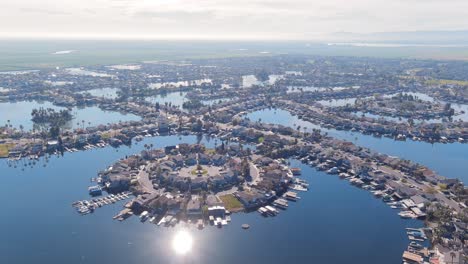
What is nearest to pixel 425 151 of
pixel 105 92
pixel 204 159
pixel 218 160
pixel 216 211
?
pixel 218 160

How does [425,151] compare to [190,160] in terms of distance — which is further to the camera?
[425,151]

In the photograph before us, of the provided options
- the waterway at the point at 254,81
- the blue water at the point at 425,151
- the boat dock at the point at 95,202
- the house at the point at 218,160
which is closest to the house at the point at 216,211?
the boat dock at the point at 95,202

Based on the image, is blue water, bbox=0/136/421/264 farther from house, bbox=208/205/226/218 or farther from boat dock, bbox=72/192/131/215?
house, bbox=208/205/226/218

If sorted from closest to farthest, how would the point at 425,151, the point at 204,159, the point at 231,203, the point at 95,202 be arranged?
the point at 231,203
the point at 95,202
the point at 204,159
the point at 425,151

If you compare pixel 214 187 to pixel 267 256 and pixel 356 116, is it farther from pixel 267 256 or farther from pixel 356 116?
pixel 356 116

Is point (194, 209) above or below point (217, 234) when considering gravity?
above

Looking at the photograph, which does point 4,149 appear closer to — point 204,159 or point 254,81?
point 204,159

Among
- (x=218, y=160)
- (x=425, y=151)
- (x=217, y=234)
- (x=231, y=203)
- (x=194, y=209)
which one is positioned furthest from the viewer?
(x=425, y=151)
